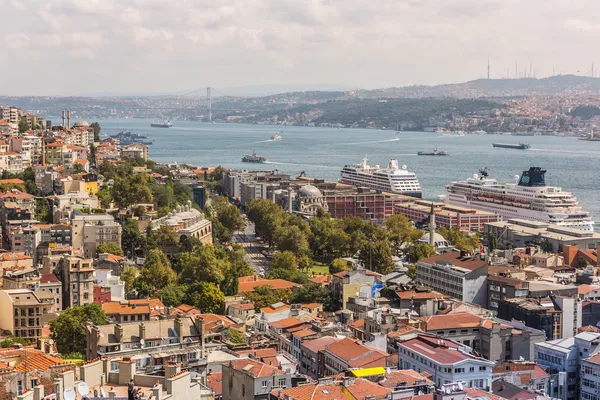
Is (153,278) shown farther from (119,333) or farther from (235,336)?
(119,333)

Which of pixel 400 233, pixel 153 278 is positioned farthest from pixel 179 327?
pixel 400 233

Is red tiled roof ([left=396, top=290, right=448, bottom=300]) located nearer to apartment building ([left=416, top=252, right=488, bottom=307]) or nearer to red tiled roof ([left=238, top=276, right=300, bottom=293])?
apartment building ([left=416, top=252, right=488, bottom=307])

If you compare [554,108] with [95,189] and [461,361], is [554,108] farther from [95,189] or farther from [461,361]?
[461,361]

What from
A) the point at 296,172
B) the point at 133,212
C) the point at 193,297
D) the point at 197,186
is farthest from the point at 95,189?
the point at 296,172

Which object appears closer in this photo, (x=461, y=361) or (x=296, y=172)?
(x=461, y=361)

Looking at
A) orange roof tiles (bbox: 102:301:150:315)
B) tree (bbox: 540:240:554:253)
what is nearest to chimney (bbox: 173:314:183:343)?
orange roof tiles (bbox: 102:301:150:315)

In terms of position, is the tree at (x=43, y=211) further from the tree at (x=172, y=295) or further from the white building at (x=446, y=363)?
the white building at (x=446, y=363)
